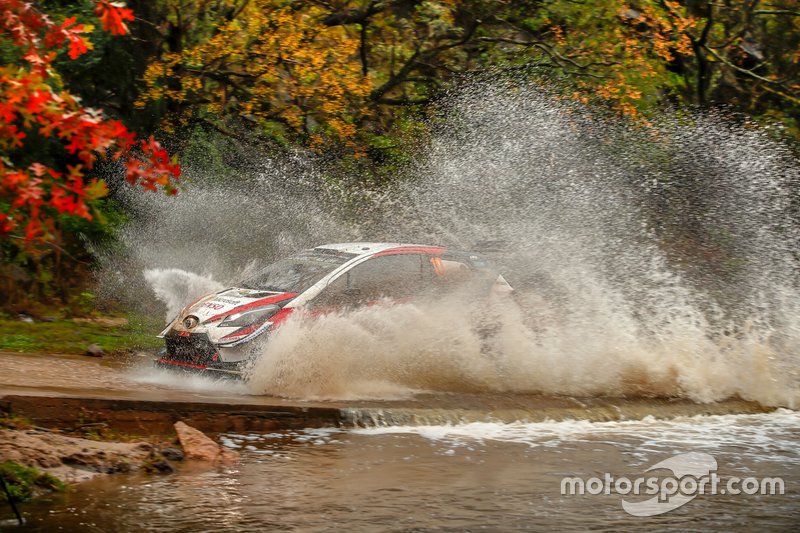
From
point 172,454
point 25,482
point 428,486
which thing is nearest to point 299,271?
point 172,454

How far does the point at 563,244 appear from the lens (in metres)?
16.1

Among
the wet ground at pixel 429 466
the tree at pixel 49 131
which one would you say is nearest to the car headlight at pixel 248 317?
the wet ground at pixel 429 466

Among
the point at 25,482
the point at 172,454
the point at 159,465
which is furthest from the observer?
the point at 172,454

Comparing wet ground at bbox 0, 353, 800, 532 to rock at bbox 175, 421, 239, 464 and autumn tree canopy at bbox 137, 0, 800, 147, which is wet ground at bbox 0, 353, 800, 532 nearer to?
rock at bbox 175, 421, 239, 464

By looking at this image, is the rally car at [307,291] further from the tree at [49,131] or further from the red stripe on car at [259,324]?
the tree at [49,131]

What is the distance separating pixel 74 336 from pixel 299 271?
3773 millimetres

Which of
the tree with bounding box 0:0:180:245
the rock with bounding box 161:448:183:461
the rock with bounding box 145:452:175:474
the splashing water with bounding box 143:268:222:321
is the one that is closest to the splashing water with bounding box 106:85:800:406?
the splashing water with bounding box 143:268:222:321

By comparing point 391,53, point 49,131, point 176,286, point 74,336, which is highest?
point 391,53

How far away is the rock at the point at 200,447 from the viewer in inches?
294

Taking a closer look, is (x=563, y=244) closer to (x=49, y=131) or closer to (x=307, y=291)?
(x=307, y=291)

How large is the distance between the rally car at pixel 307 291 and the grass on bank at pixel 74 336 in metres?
2.13

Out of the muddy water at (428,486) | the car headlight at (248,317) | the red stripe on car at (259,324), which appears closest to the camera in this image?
the muddy water at (428,486)

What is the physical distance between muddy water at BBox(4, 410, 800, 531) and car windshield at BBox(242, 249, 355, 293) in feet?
7.98

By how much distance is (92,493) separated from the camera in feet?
21.4
